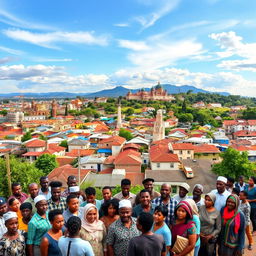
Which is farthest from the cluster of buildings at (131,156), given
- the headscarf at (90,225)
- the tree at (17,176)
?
the headscarf at (90,225)

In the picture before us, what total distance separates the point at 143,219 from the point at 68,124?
61.5 meters

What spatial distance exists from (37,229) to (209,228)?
2.73 m

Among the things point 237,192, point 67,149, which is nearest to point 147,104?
point 67,149

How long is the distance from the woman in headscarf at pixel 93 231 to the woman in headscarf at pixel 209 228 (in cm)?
168

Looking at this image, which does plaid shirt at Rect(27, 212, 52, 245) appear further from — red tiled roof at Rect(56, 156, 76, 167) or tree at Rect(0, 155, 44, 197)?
red tiled roof at Rect(56, 156, 76, 167)

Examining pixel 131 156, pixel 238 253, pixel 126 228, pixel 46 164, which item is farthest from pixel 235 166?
pixel 126 228

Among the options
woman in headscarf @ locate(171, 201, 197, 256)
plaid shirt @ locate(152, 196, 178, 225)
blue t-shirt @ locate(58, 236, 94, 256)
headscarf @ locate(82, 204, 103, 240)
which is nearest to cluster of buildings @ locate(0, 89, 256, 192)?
plaid shirt @ locate(152, 196, 178, 225)

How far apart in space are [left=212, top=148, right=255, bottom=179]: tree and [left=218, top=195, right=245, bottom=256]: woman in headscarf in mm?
16986

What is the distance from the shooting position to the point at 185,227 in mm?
3254

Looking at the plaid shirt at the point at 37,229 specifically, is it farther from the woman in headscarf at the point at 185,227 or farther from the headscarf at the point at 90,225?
the woman in headscarf at the point at 185,227

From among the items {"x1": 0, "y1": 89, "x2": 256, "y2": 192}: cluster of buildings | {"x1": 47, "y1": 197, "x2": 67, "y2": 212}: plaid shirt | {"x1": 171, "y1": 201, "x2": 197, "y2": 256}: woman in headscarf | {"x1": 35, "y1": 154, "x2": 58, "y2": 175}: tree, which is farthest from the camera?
{"x1": 35, "y1": 154, "x2": 58, "y2": 175}: tree

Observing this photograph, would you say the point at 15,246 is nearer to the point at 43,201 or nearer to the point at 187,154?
the point at 43,201

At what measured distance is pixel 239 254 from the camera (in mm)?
3789

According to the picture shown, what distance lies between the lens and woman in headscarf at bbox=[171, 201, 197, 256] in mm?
3215
